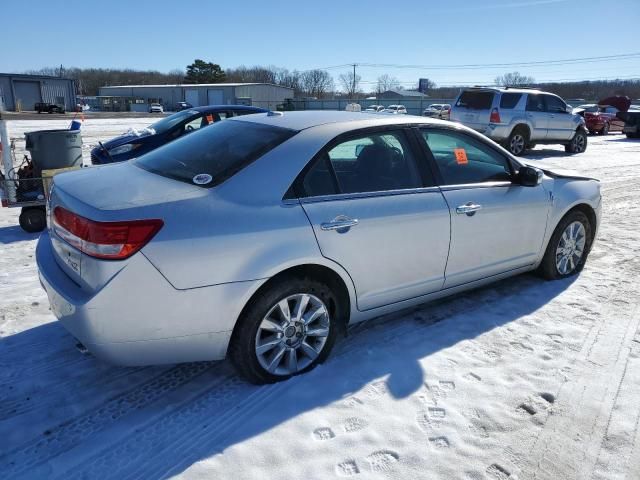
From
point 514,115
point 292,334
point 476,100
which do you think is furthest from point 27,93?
point 292,334

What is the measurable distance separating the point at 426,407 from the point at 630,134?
84.2ft

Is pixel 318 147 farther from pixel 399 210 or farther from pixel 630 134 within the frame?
pixel 630 134

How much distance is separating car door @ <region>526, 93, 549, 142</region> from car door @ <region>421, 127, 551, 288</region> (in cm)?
1145

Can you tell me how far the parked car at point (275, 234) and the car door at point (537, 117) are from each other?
11.6 m

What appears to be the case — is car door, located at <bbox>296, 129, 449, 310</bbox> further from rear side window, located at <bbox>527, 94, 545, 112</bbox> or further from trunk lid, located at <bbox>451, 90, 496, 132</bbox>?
rear side window, located at <bbox>527, 94, 545, 112</bbox>

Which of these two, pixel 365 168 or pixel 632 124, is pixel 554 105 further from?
pixel 365 168

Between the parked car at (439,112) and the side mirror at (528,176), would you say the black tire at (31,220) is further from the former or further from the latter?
the parked car at (439,112)

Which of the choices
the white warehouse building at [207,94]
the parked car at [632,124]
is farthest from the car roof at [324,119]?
the white warehouse building at [207,94]

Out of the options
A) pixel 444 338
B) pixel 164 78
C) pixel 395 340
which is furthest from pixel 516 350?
pixel 164 78

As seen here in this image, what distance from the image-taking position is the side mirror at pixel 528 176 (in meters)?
4.10

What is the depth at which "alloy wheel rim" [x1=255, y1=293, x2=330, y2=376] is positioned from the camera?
298 cm

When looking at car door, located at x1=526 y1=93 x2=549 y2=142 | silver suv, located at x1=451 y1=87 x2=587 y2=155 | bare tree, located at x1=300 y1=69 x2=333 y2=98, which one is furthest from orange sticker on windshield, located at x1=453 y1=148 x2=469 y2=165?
bare tree, located at x1=300 y1=69 x2=333 y2=98

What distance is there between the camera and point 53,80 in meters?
63.2

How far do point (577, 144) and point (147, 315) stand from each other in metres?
17.0
